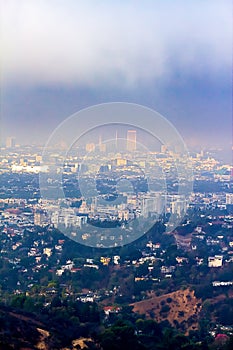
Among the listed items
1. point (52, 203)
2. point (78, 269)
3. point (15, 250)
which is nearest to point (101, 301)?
point (78, 269)

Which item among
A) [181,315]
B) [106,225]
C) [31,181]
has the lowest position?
[181,315]

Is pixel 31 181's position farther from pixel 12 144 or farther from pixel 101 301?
pixel 101 301

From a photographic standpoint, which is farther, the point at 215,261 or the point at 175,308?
the point at 215,261

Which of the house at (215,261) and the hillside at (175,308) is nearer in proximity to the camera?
the hillside at (175,308)

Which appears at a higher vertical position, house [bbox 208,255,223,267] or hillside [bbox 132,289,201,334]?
house [bbox 208,255,223,267]

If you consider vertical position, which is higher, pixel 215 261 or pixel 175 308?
pixel 215 261

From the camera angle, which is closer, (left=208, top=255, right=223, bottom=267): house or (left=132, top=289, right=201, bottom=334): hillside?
(left=132, top=289, right=201, bottom=334): hillside

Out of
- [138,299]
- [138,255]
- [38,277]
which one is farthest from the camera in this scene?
[138,255]

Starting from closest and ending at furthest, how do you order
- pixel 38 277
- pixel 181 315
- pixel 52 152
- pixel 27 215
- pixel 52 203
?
pixel 181 315, pixel 38 277, pixel 52 152, pixel 52 203, pixel 27 215

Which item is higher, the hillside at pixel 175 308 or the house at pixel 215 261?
the house at pixel 215 261

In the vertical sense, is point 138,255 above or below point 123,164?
below

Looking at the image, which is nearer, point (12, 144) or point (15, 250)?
point (15, 250)
